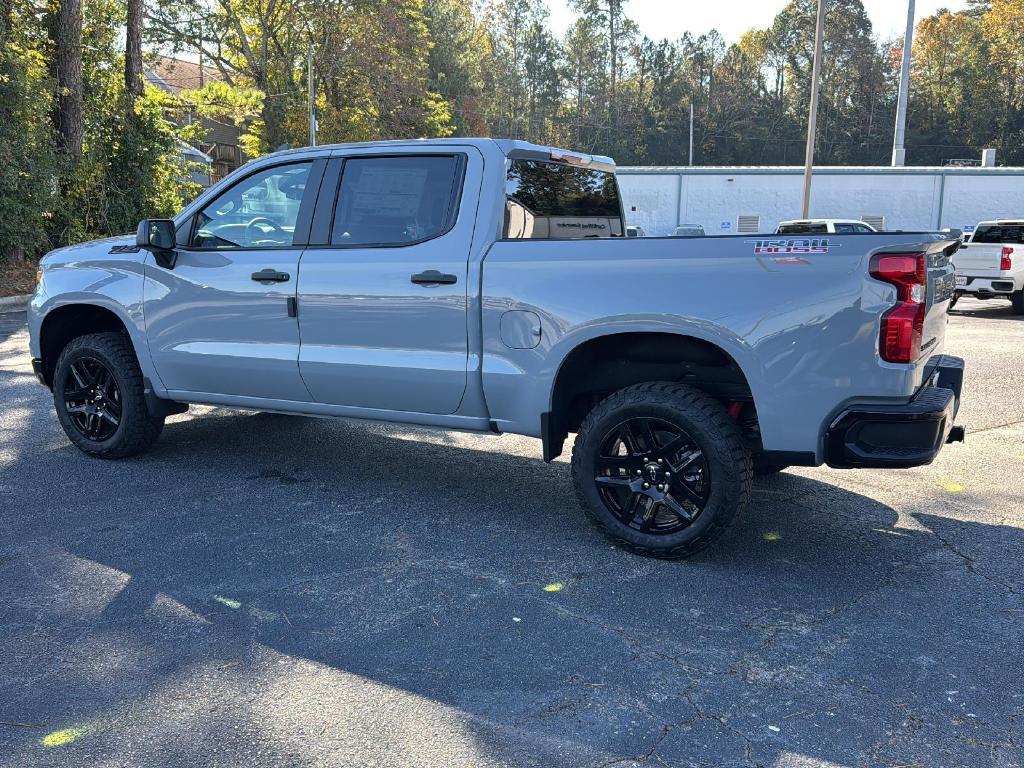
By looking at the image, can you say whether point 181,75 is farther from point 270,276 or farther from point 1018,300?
point 270,276

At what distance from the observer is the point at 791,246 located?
3.88 meters

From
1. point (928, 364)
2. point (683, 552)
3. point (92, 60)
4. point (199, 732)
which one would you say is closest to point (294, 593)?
point (199, 732)

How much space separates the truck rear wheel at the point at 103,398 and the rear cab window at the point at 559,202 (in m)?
2.64

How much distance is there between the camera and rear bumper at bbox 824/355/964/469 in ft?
12.5

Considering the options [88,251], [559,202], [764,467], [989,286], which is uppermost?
[559,202]

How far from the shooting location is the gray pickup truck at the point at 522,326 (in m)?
3.87

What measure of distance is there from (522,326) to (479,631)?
1539 millimetres

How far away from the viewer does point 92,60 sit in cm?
1942

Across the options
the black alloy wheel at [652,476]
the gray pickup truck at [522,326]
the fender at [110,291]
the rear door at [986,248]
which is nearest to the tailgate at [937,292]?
the gray pickup truck at [522,326]

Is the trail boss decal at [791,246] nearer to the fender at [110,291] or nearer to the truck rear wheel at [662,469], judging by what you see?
the truck rear wheel at [662,469]

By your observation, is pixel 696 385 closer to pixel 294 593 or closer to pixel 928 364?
pixel 928 364

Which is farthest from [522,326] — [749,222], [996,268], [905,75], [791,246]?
[749,222]

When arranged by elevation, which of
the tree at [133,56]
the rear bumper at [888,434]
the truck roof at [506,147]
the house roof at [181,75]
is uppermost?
the house roof at [181,75]

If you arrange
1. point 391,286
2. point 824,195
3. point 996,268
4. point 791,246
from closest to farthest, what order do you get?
point 791,246, point 391,286, point 996,268, point 824,195
